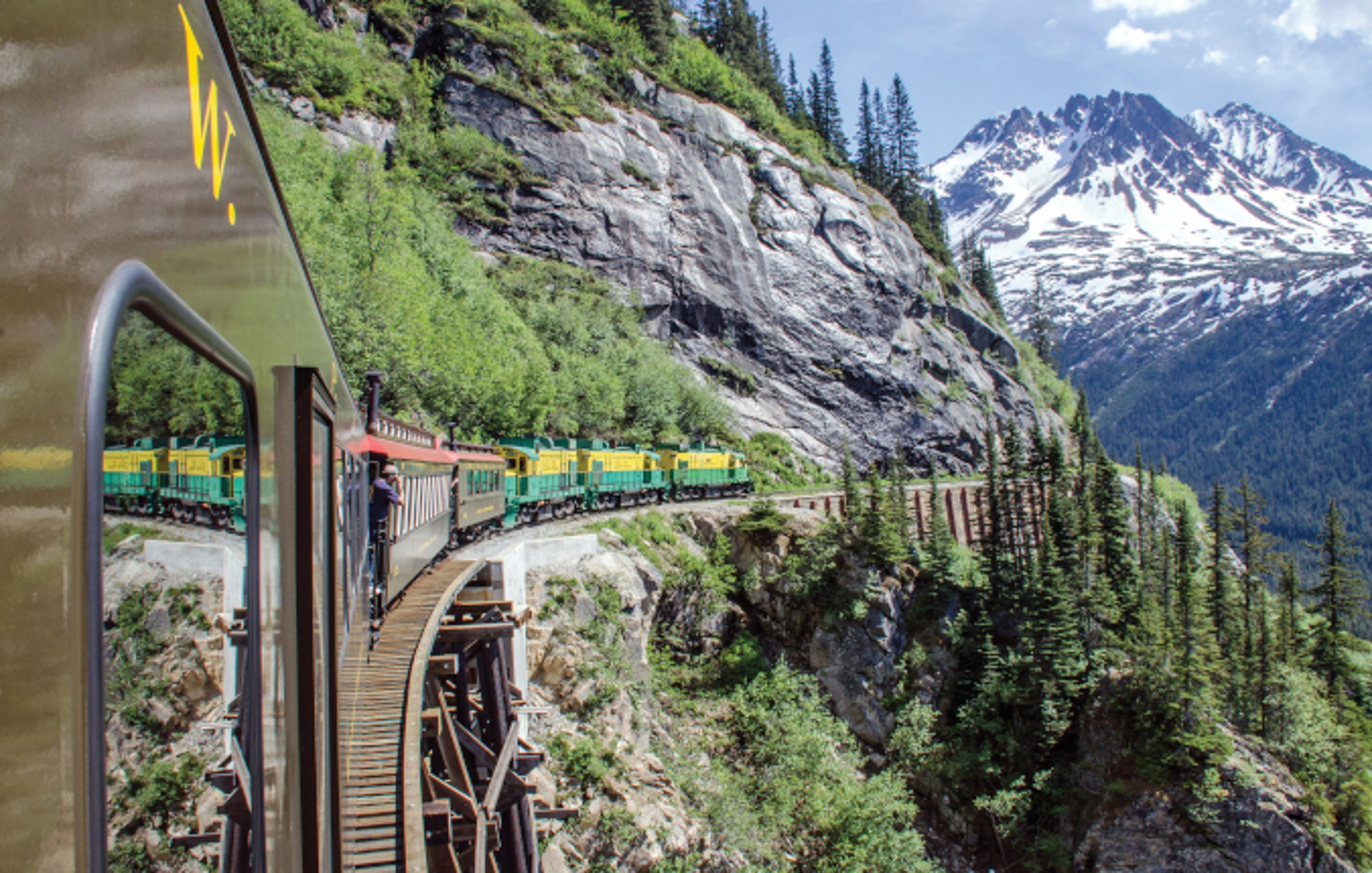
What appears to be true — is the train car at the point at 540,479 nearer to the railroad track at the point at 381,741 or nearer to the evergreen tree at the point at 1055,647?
the railroad track at the point at 381,741

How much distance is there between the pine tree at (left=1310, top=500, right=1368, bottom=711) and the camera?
43.1 metres

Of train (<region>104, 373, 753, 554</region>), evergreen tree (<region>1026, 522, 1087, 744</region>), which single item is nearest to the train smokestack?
train (<region>104, 373, 753, 554</region>)

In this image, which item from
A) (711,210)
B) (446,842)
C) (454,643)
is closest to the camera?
(446,842)

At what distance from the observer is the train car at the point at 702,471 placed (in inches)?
1473

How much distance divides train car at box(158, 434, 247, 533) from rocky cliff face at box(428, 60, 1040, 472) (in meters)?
51.8

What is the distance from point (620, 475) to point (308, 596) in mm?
29243

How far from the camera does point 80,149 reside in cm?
119

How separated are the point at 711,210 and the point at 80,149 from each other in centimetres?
6283

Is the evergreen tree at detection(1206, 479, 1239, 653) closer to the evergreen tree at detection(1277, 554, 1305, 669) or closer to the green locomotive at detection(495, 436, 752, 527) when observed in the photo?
the evergreen tree at detection(1277, 554, 1305, 669)

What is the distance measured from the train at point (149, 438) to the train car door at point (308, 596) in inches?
0.6

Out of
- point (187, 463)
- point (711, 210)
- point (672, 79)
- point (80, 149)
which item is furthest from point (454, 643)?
point (672, 79)

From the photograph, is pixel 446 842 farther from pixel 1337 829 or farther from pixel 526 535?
pixel 1337 829

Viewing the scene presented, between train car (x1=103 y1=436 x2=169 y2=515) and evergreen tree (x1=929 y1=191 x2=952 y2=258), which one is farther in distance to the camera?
evergreen tree (x1=929 y1=191 x2=952 y2=258)

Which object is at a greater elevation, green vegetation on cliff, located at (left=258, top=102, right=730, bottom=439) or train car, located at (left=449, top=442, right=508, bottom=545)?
green vegetation on cliff, located at (left=258, top=102, right=730, bottom=439)
